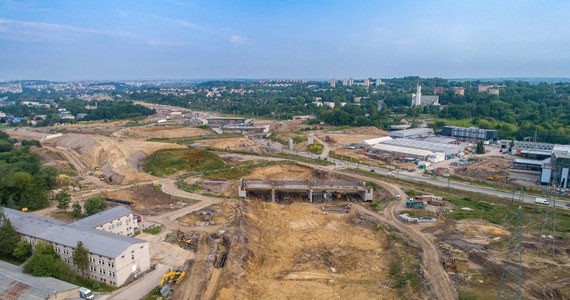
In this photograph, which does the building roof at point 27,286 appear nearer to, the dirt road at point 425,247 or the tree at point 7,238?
the tree at point 7,238

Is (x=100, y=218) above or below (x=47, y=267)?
above

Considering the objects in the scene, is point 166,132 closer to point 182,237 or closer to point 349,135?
point 349,135

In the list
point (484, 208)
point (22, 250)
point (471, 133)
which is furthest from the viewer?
point (471, 133)

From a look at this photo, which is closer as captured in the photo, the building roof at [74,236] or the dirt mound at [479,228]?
the building roof at [74,236]

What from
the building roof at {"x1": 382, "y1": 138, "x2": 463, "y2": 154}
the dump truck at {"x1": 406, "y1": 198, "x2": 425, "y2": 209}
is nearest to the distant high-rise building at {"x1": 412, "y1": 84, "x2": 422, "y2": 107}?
the building roof at {"x1": 382, "y1": 138, "x2": 463, "y2": 154}

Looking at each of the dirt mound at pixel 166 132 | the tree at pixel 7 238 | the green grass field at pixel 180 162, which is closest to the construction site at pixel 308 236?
the green grass field at pixel 180 162

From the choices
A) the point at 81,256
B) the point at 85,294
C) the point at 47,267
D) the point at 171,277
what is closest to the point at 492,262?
the point at 171,277

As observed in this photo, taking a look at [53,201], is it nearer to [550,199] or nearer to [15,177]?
[15,177]
